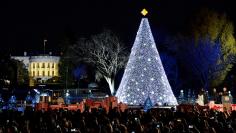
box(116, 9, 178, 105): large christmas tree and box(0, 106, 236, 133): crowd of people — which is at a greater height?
box(116, 9, 178, 105): large christmas tree

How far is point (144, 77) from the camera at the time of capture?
1319 inches

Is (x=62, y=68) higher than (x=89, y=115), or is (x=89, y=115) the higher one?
(x=62, y=68)

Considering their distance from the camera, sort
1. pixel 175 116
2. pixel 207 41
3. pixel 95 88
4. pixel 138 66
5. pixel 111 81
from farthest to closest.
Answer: pixel 95 88
pixel 111 81
pixel 207 41
pixel 138 66
pixel 175 116

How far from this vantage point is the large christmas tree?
1312 inches

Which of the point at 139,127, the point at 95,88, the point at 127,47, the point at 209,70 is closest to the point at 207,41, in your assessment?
the point at 209,70

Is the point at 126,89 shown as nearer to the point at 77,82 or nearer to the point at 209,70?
the point at 209,70

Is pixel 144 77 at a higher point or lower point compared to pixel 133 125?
higher

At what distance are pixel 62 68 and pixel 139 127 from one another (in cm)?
5988

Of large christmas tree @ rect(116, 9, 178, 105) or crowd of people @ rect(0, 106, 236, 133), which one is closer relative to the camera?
crowd of people @ rect(0, 106, 236, 133)

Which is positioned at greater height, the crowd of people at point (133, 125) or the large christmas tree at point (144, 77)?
the large christmas tree at point (144, 77)

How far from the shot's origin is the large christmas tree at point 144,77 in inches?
1312

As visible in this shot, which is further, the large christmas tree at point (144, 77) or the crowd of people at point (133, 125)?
the large christmas tree at point (144, 77)

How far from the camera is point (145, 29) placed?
33.9 meters

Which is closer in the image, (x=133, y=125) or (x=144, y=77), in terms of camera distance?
(x=133, y=125)
